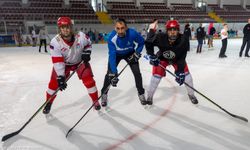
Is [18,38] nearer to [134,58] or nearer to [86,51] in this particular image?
[86,51]

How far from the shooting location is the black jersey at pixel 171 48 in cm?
275

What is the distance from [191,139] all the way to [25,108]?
2277mm

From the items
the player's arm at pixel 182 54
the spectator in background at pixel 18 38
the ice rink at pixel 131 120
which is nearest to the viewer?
the ice rink at pixel 131 120

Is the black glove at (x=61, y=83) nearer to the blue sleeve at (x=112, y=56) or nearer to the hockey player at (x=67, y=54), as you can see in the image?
the hockey player at (x=67, y=54)

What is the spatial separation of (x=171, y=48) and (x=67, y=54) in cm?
131

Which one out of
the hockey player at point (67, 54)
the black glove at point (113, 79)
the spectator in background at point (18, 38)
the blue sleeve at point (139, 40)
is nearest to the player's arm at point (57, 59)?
the hockey player at point (67, 54)

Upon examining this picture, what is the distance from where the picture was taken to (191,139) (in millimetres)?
2086

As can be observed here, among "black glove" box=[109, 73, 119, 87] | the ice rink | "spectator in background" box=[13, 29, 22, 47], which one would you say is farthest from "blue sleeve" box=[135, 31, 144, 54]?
"spectator in background" box=[13, 29, 22, 47]

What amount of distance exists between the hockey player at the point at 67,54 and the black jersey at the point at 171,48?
2.84ft

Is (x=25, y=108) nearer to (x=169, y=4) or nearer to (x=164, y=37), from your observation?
(x=164, y=37)

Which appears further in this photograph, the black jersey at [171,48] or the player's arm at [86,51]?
the black jersey at [171,48]

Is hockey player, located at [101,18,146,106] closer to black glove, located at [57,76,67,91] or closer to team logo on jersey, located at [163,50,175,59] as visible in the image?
team logo on jersey, located at [163,50,175,59]

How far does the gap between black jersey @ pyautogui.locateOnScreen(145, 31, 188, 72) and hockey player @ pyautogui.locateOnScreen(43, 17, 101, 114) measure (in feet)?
2.84

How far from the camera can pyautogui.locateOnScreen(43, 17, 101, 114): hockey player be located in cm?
247
